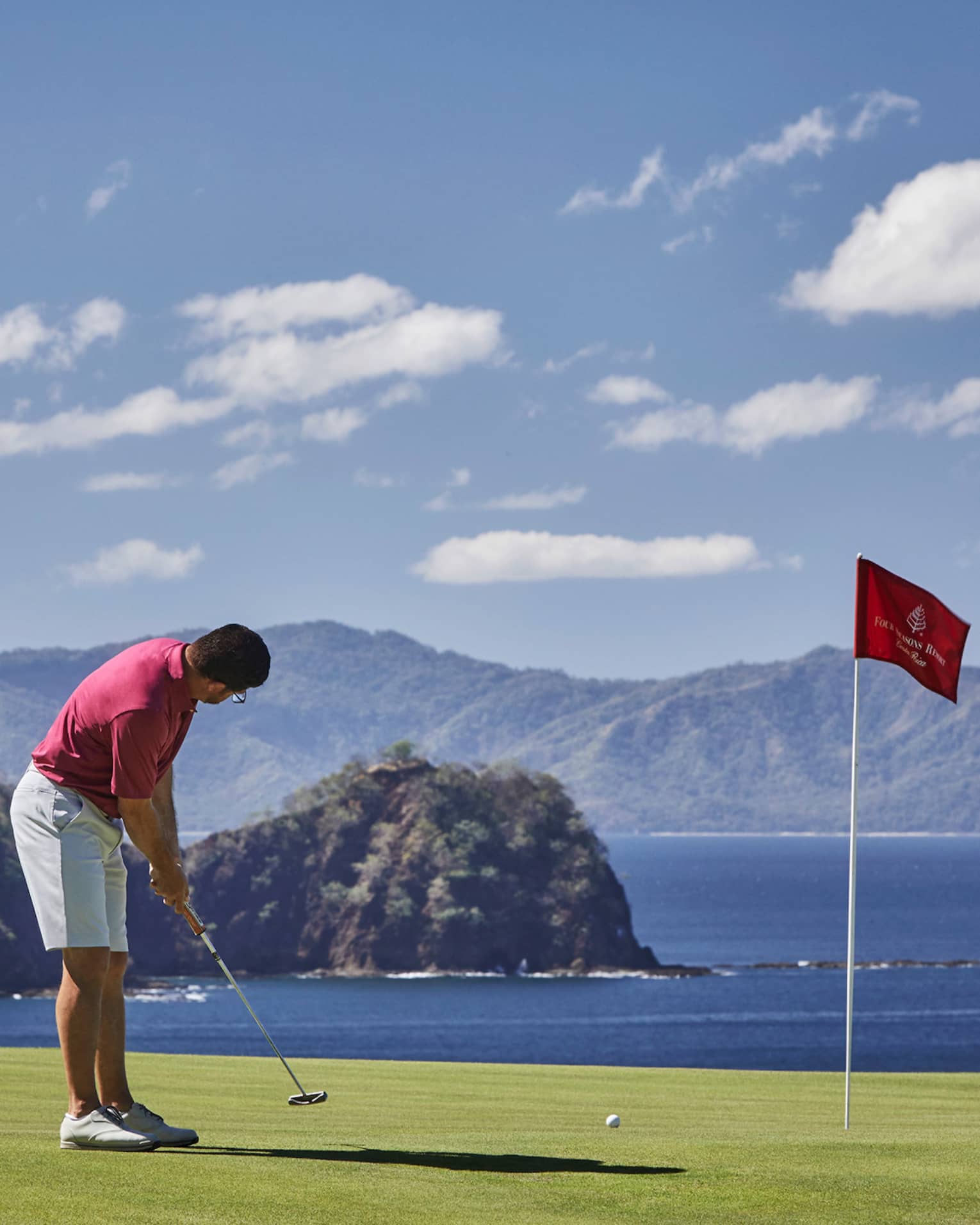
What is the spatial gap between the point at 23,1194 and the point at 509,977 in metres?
126

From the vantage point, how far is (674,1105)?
1295 cm

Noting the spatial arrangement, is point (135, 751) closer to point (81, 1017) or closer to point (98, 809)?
point (98, 809)

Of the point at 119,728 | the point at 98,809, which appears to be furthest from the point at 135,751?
the point at 98,809

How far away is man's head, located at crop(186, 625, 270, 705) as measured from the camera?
6297 mm

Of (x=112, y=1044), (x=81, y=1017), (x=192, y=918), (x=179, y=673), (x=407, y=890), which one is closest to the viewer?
(x=81, y=1017)

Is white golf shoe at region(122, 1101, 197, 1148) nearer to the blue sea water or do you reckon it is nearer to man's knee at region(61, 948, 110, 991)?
man's knee at region(61, 948, 110, 991)

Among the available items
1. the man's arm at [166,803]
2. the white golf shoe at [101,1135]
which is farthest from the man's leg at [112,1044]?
the man's arm at [166,803]

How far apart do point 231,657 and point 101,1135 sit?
1.98m

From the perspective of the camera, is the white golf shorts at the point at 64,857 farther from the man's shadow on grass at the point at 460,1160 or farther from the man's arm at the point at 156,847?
the man's shadow on grass at the point at 460,1160

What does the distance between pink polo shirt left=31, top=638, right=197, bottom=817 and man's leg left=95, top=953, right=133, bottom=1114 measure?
702 mm

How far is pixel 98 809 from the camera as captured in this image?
6.43 meters

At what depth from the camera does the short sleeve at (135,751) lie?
6.25 m

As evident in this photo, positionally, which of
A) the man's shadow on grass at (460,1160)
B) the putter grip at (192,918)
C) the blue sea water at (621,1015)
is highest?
the putter grip at (192,918)

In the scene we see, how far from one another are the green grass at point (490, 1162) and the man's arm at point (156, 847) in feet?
3.44
